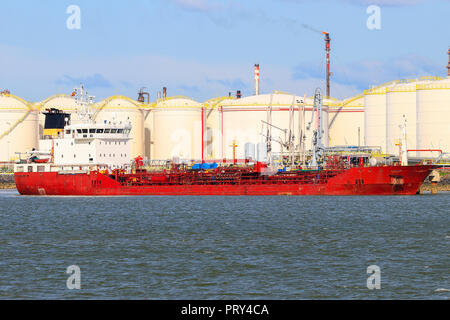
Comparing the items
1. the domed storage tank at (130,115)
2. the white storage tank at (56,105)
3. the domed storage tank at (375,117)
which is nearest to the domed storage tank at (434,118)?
the domed storage tank at (375,117)

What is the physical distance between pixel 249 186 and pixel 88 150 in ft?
53.7

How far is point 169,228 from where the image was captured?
1815 inches

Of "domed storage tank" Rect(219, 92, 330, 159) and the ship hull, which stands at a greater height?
"domed storage tank" Rect(219, 92, 330, 159)

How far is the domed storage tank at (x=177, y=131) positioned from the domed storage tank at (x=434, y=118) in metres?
32.8

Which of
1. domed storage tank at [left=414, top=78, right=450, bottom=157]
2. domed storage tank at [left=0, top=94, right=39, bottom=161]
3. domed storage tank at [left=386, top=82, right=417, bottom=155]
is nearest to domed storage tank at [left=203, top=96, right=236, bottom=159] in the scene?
domed storage tank at [left=386, top=82, right=417, bottom=155]

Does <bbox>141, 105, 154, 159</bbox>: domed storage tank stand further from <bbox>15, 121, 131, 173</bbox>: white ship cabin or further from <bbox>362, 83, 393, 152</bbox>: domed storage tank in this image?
<bbox>15, 121, 131, 173</bbox>: white ship cabin

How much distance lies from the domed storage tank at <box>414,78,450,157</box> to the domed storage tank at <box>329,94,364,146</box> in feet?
66.2

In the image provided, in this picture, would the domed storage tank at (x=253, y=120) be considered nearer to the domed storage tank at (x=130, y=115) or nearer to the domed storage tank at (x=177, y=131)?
the domed storage tank at (x=177, y=131)

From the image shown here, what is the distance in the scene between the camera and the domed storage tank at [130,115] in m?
114

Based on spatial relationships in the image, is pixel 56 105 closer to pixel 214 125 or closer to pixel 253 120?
pixel 214 125

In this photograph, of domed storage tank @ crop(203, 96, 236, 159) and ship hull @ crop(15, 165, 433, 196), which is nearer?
ship hull @ crop(15, 165, 433, 196)

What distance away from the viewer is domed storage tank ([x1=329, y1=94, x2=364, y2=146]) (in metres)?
113
